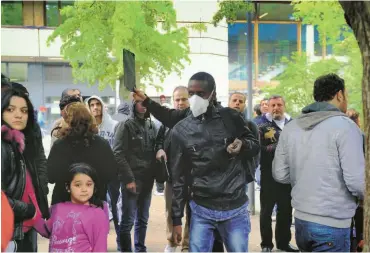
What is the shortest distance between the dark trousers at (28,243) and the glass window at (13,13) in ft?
64.3

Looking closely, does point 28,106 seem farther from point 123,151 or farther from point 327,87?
point 123,151

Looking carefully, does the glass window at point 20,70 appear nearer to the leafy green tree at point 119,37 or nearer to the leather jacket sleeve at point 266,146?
the leafy green tree at point 119,37

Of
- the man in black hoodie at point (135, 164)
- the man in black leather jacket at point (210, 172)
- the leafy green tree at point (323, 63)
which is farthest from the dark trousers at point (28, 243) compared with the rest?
the leafy green tree at point (323, 63)

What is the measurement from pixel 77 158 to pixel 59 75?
65.6 ft

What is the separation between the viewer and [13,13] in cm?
2412

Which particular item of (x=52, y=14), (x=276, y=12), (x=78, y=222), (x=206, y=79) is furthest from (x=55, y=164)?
(x=52, y=14)

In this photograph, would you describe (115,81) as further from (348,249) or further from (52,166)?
(348,249)

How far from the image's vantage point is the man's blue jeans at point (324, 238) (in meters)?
4.25

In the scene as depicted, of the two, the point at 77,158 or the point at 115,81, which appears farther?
the point at 115,81

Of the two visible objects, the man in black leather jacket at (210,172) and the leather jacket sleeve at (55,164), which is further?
the leather jacket sleeve at (55,164)

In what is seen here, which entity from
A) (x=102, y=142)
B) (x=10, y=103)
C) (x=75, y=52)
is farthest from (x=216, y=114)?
(x=75, y=52)

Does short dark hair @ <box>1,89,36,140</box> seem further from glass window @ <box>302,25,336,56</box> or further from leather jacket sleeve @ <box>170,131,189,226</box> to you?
glass window @ <box>302,25,336,56</box>

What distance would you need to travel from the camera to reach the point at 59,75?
24.6 metres

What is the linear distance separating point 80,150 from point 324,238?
207 cm
